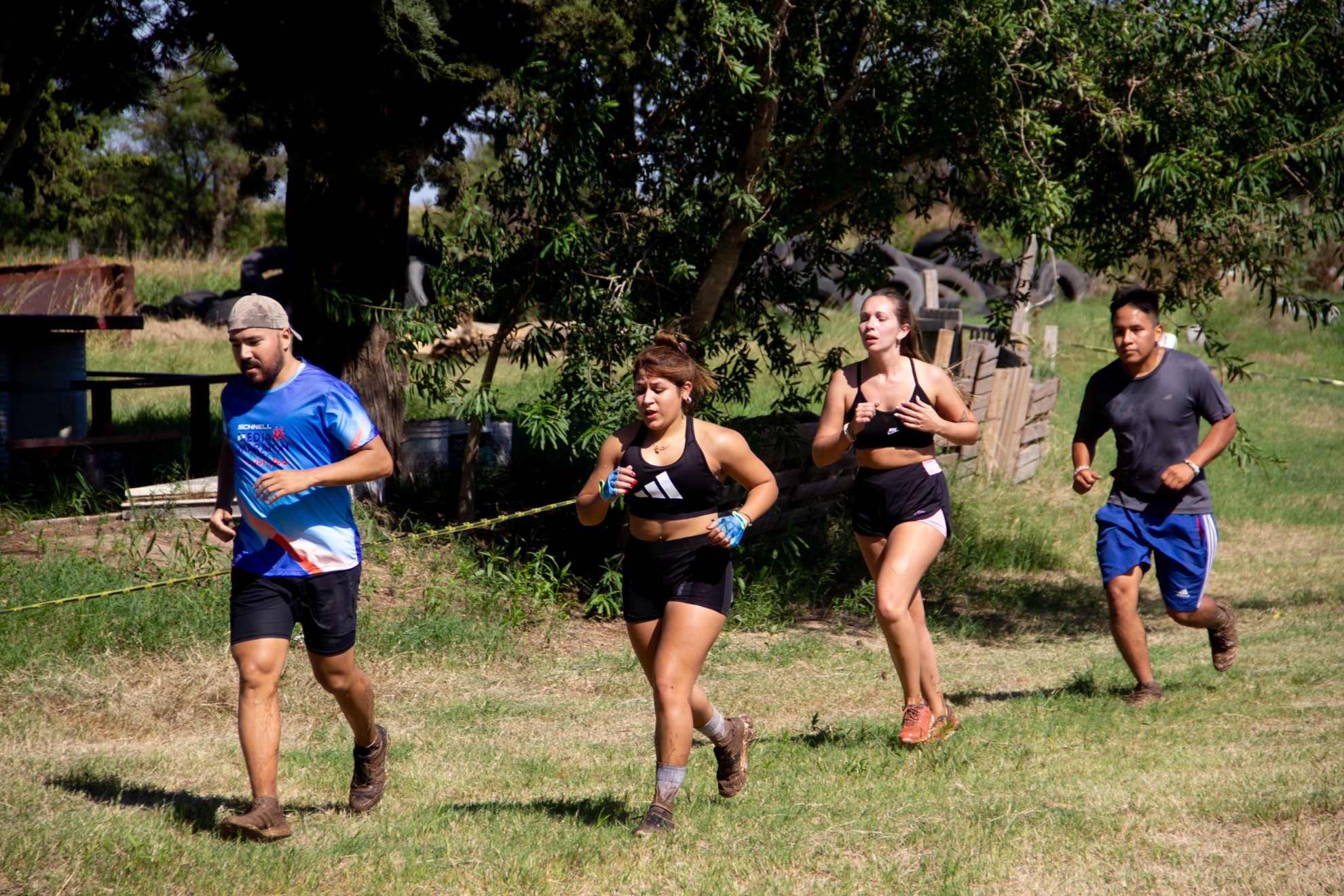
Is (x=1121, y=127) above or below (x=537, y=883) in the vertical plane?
above

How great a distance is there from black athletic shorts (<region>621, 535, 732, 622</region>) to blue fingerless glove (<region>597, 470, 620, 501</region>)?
0.21 metres

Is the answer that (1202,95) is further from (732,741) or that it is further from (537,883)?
(537,883)

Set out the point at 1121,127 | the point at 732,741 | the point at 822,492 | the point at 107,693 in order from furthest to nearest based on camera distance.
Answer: the point at 822,492
the point at 1121,127
the point at 107,693
the point at 732,741

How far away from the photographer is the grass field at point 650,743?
12.4ft

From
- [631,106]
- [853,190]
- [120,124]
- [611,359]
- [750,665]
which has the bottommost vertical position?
[750,665]

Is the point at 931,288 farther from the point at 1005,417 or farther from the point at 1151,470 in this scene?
the point at 1151,470

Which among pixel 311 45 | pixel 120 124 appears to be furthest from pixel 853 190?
pixel 120 124

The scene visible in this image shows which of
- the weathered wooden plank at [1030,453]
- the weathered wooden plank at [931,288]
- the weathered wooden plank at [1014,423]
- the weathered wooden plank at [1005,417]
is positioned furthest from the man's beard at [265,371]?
the weathered wooden plank at [931,288]

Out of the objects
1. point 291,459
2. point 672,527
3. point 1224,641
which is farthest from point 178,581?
point 1224,641

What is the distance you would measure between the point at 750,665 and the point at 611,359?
7.35ft

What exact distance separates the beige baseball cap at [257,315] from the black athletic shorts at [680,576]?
148cm

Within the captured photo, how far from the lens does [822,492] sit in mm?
9695

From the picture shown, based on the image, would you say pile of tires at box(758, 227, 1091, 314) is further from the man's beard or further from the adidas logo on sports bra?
the man's beard

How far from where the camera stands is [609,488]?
13.5 ft
